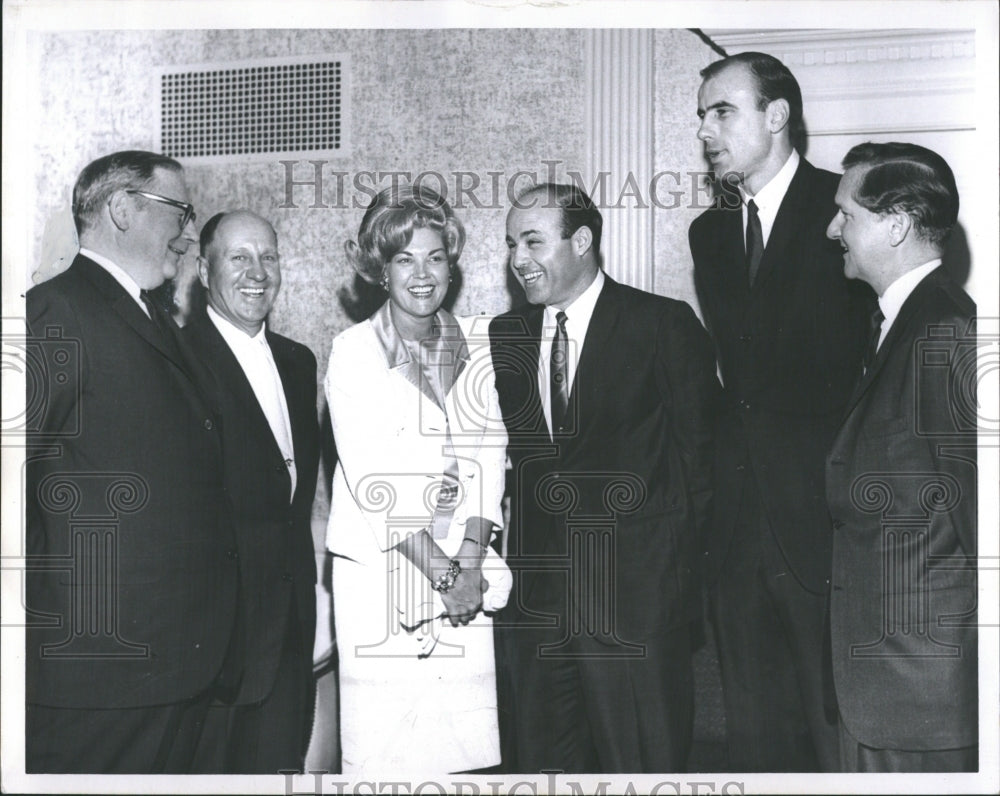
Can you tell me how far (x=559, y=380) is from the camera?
3.71m

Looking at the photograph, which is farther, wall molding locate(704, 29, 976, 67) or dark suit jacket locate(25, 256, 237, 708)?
wall molding locate(704, 29, 976, 67)

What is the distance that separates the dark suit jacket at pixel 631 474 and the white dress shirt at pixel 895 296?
0.54 metres

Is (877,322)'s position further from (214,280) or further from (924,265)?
(214,280)

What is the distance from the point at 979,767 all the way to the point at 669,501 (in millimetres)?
1282

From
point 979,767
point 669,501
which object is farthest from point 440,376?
point 979,767

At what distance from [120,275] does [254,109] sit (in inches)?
26.2

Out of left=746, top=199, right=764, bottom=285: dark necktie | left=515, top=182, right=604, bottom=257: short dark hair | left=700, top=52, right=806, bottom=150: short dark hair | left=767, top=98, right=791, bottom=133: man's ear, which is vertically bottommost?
left=746, top=199, right=764, bottom=285: dark necktie

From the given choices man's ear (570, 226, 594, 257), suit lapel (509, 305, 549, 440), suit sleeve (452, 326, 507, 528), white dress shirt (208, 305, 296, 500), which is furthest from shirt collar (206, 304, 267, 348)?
man's ear (570, 226, 594, 257)

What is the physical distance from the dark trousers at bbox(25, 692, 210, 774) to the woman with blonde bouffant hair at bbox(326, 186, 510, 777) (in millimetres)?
487

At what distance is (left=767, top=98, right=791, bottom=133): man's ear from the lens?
371 cm

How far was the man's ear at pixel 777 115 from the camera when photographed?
12.2ft

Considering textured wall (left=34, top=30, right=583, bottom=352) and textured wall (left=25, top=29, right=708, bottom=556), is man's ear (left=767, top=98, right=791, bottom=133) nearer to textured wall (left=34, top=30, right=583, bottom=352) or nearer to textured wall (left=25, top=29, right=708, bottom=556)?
textured wall (left=25, top=29, right=708, bottom=556)

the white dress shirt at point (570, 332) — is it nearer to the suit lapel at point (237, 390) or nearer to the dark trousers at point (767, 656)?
the dark trousers at point (767, 656)

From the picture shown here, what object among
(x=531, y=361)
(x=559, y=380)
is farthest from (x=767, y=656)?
(x=531, y=361)
